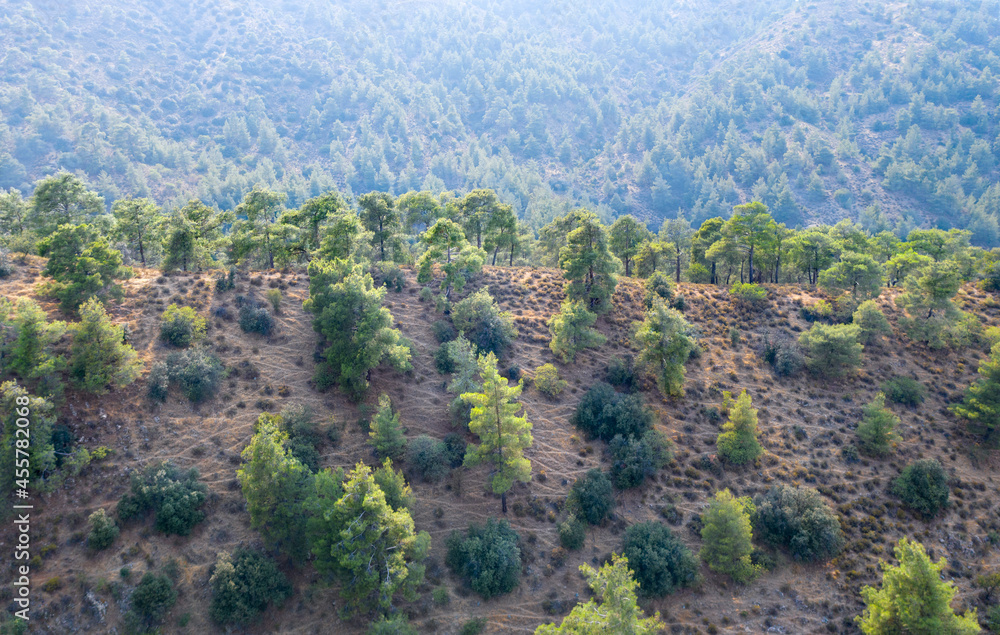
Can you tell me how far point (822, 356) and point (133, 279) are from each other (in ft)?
194

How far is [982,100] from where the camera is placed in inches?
6781

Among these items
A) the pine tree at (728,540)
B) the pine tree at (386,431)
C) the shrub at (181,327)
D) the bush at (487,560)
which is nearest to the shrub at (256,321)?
the shrub at (181,327)

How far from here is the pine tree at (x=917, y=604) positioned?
2566 cm

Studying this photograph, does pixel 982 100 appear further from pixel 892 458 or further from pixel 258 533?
pixel 258 533

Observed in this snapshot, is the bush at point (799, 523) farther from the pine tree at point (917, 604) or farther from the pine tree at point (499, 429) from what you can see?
the pine tree at point (499, 429)

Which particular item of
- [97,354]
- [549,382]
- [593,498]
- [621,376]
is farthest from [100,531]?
[621,376]

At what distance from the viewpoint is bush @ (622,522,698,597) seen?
3241 cm

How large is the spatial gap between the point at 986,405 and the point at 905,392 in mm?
5409

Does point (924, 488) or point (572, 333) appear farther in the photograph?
point (572, 333)

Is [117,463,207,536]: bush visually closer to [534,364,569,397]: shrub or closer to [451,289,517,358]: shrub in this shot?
[451,289,517,358]: shrub

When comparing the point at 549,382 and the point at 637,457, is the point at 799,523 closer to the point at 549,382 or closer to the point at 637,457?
the point at 637,457

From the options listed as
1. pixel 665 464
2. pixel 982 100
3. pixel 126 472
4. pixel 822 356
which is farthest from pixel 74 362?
pixel 982 100

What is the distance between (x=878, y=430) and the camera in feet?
136

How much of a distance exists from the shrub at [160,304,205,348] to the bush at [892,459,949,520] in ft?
171
